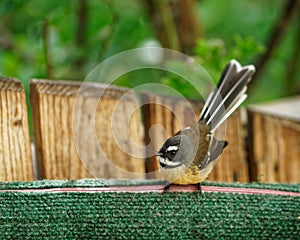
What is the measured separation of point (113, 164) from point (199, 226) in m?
0.53

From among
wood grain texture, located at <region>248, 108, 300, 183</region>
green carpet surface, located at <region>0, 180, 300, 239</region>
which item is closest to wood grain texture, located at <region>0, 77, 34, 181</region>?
green carpet surface, located at <region>0, 180, 300, 239</region>

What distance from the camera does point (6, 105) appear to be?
2396 millimetres

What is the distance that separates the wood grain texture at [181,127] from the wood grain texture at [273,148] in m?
0.05

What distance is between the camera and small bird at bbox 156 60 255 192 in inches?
95.2

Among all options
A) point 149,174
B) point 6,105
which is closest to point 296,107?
point 149,174

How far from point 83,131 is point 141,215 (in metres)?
0.50

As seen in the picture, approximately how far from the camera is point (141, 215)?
227cm

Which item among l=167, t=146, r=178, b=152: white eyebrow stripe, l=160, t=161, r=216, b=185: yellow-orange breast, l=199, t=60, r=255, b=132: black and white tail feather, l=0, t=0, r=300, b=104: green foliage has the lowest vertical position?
l=160, t=161, r=216, b=185: yellow-orange breast

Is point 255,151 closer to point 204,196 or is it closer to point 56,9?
point 204,196

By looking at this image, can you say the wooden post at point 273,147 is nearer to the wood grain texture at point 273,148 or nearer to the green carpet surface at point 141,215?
the wood grain texture at point 273,148

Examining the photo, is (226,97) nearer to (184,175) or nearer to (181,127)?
(181,127)

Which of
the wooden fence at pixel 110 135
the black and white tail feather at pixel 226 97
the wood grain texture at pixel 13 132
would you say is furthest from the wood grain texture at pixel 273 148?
the wood grain texture at pixel 13 132

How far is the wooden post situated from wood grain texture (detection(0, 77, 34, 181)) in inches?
40.6

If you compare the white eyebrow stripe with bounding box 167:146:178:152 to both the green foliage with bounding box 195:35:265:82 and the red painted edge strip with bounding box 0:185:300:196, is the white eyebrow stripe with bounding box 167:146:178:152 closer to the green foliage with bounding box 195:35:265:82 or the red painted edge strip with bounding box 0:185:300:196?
the red painted edge strip with bounding box 0:185:300:196
